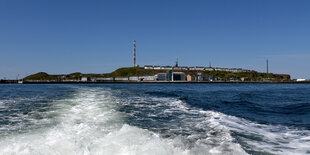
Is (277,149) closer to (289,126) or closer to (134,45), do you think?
(289,126)

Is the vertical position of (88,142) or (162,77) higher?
(162,77)

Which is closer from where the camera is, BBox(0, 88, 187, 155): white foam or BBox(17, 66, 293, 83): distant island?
BBox(0, 88, 187, 155): white foam

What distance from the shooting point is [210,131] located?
7.22m

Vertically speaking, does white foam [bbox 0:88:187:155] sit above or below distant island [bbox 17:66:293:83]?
below

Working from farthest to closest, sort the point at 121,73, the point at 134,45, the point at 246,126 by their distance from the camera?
the point at 121,73 < the point at 134,45 < the point at 246,126

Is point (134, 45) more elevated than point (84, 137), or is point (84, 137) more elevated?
point (134, 45)

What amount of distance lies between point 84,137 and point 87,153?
1.47 meters

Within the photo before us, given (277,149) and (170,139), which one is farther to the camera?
(170,139)

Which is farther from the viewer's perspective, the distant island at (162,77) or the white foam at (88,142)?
the distant island at (162,77)

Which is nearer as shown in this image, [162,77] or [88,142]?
[88,142]

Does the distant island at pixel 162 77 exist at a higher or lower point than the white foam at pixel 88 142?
higher

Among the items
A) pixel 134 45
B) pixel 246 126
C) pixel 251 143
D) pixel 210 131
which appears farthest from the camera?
pixel 134 45

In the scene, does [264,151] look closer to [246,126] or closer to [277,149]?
[277,149]

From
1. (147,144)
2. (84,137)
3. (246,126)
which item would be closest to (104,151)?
(147,144)
